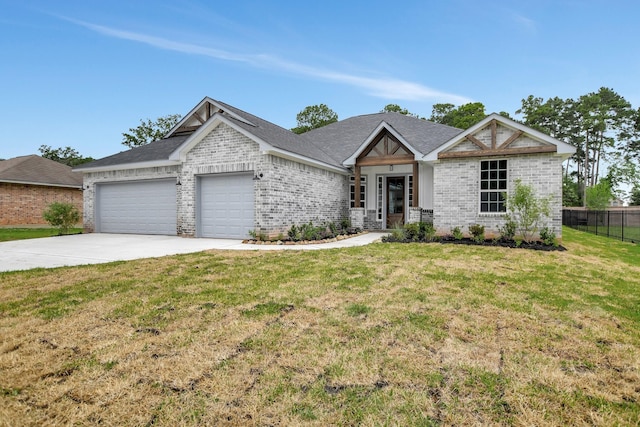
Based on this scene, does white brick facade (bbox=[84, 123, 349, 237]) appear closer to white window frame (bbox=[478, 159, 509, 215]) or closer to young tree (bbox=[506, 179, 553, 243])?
white window frame (bbox=[478, 159, 509, 215])

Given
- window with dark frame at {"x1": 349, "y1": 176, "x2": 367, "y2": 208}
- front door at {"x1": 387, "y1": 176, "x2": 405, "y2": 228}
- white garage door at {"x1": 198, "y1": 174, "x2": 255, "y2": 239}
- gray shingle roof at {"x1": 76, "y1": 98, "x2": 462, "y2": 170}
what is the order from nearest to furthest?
1. white garage door at {"x1": 198, "y1": 174, "x2": 255, "y2": 239}
2. gray shingle roof at {"x1": 76, "y1": 98, "x2": 462, "y2": 170}
3. front door at {"x1": 387, "y1": 176, "x2": 405, "y2": 228}
4. window with dark frame at {"x1": 349, "y1": 176, "x2": 367, "y2": 208}

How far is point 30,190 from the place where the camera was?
22812 mm

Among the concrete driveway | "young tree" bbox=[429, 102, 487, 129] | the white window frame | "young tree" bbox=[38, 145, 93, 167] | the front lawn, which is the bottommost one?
the front lawn

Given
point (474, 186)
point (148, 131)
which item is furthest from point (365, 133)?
point (148, 131)

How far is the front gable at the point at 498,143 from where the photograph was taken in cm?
1113

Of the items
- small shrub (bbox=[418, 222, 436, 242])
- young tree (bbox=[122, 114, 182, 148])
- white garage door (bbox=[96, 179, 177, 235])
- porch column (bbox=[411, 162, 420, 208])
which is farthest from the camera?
young tree (bbox=[122, 114, 182, 148])

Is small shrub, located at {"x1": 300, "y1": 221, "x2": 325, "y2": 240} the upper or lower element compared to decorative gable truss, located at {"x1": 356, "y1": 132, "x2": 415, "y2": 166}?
lower

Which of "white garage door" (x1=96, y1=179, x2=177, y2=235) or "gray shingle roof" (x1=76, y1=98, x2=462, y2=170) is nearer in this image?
"gray shingle roof" (x1=76, y1=98, x2=462, y2=170)

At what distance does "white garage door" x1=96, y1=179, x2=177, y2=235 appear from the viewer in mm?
14383

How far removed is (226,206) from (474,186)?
9.31 meters

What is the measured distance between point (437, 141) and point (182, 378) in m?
16.7

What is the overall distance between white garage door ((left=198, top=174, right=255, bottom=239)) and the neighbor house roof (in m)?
13.5

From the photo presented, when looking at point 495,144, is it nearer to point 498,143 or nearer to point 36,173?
point 498,143

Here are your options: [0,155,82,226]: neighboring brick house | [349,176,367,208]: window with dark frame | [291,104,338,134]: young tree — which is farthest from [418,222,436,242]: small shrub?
[291,104,338,134]: young tree
